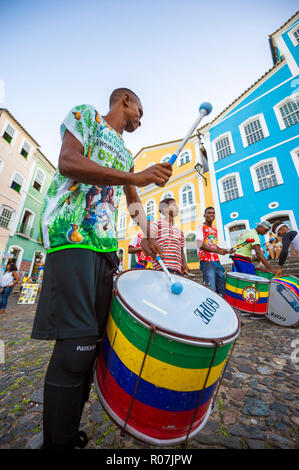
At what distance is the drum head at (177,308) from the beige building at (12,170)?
1716 cm

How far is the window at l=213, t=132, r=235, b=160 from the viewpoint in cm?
1348

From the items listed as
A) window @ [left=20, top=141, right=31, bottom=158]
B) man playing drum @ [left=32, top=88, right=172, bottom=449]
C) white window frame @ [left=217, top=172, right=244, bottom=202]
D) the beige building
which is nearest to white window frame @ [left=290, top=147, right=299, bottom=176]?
white window frame @ [left=217, top=172, right=244, bottom=202]

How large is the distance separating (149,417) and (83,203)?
1148 mm

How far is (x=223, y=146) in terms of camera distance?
45.8ft

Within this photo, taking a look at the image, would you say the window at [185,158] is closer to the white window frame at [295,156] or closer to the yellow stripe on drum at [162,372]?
the white window frame at [295,156]

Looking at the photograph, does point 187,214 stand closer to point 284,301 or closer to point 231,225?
point 231,225

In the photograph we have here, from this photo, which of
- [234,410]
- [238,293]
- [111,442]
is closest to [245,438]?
[234,410]

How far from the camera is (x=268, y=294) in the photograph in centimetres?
381

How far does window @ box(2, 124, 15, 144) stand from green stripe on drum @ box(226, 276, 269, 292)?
20250mm

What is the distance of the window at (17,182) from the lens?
16.3 m

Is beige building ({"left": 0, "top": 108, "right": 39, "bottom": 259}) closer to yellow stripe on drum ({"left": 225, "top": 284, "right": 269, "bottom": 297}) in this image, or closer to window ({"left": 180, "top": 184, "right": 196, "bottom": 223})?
window ({"left": 180, "top": 184, "right": 196, "bottom": 223})

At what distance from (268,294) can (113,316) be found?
3.83 metres

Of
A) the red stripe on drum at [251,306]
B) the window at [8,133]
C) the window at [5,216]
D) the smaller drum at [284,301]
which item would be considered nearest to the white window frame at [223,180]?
the smaller drum at [284,301]

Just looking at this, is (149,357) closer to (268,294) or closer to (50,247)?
(50,247)
